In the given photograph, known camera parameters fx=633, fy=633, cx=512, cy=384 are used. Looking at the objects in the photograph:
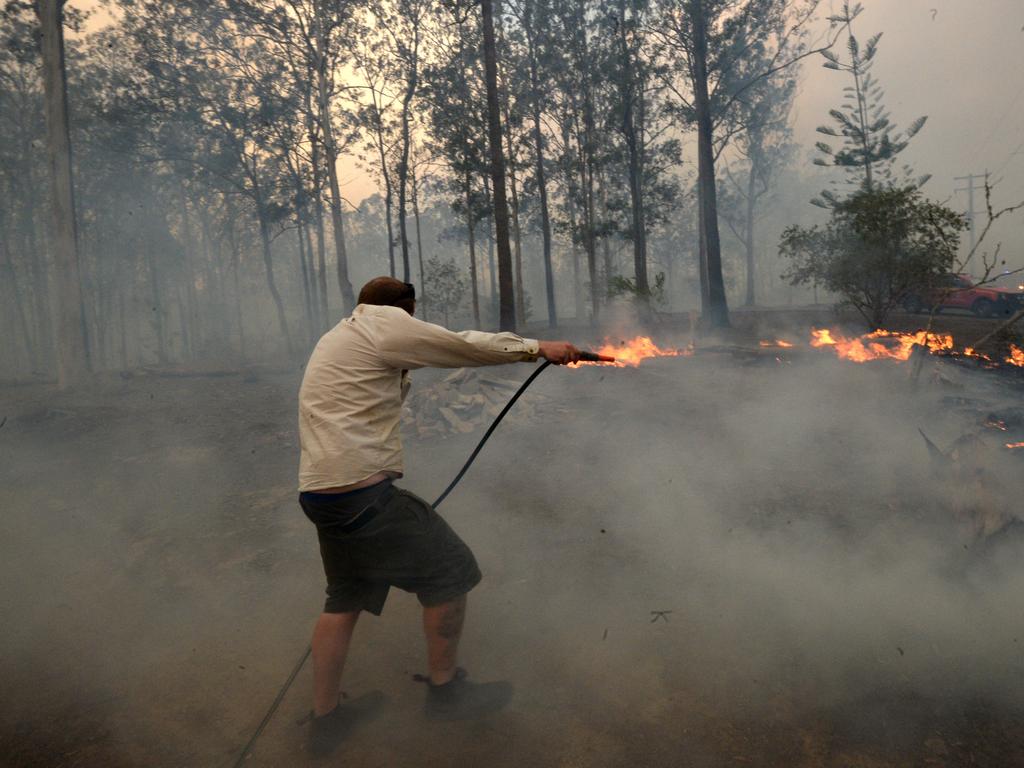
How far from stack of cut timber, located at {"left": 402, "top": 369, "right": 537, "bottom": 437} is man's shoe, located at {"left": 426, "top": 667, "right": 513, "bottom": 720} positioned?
5443mm

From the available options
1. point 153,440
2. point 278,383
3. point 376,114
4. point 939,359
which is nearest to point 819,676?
point 939,359

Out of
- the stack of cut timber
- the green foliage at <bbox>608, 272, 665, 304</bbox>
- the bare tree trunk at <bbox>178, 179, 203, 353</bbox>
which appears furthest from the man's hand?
the bare tree trunk at <bbox>178, 179, 203, 353</bbox>

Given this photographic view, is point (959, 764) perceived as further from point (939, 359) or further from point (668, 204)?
point (668, 204)

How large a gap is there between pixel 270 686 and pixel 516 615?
1.43 m

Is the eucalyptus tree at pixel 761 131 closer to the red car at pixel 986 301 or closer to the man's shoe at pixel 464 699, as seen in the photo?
the red car at pixel 986 301

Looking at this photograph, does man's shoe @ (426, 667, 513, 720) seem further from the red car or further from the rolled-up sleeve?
the red car

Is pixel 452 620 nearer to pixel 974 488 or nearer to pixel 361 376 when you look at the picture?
pixel 361 376

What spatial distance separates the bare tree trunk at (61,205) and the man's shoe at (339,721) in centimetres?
1352

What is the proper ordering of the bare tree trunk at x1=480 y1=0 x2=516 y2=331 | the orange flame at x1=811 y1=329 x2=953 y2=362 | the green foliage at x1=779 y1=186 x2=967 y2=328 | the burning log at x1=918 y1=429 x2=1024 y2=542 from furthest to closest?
the bare tree trunk at x1=480 y1=0 x2=516 y2=331
the green foliage at x1=779 y1=186 x2=967 y2=328
the orange flame at x1=811 y1=329 x2=953 y2=362
the burning log at x1=918 y1=429 x2=1024 y2=542

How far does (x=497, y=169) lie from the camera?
50.6ft

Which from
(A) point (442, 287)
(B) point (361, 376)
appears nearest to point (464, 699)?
(B) point (361, 376)

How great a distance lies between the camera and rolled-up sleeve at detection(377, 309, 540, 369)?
2.71 m

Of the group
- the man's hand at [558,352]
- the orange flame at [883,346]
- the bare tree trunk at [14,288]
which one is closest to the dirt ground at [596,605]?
the orange flame at [883,346]

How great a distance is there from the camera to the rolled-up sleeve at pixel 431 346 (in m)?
2.71
